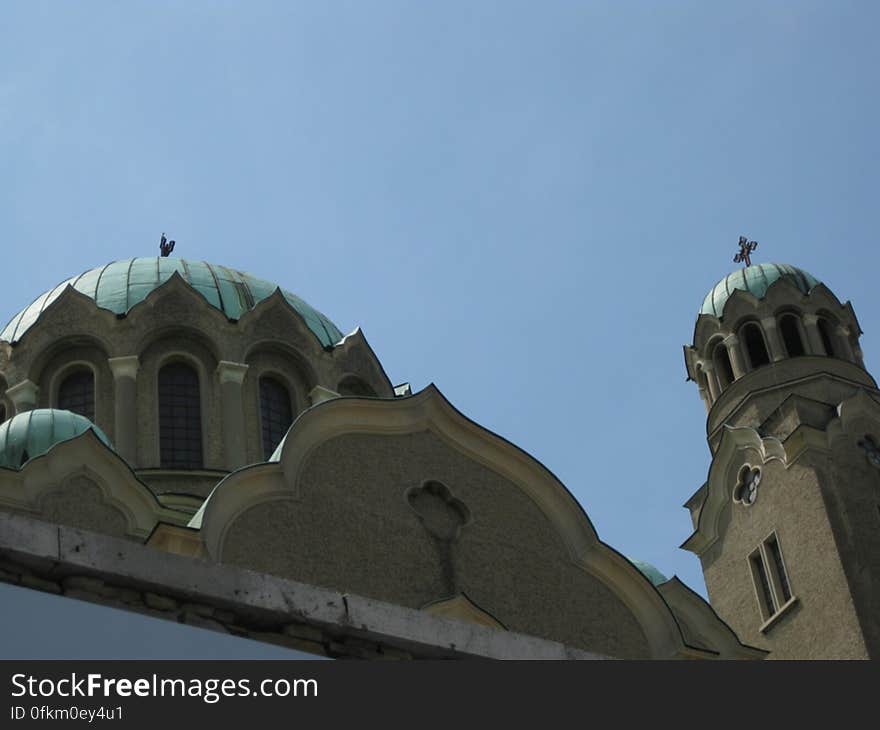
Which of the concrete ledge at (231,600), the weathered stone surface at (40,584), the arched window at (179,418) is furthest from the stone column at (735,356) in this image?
the weathered stone surface at (40,584)

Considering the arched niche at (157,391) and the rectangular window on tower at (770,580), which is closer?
the arched niche at (157,391)

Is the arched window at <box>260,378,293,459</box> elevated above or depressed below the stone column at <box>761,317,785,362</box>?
below

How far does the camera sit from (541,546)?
1731 centimetres

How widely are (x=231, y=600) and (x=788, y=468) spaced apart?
16812mm

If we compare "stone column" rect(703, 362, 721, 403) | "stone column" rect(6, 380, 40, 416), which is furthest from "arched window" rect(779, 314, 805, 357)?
"stone column" rect(6, 380, 40, 416)

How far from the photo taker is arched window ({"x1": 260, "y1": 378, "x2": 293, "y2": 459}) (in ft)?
72.5

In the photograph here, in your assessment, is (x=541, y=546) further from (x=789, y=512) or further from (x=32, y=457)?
(x=789, y=512)

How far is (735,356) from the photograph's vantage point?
26.4 m

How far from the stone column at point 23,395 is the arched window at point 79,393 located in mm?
319

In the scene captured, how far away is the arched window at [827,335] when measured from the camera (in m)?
26.5

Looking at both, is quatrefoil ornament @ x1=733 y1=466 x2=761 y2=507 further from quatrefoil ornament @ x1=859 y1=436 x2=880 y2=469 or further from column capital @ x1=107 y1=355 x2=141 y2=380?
column capital @ x1=107 y1=355 x2=141 y2=380

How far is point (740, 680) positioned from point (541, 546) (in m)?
9.73

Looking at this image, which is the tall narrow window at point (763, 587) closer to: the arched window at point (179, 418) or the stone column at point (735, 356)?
the stone column at point (735, 356)

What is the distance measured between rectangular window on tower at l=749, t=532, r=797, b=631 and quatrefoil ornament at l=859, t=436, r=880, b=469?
65.3 inches
